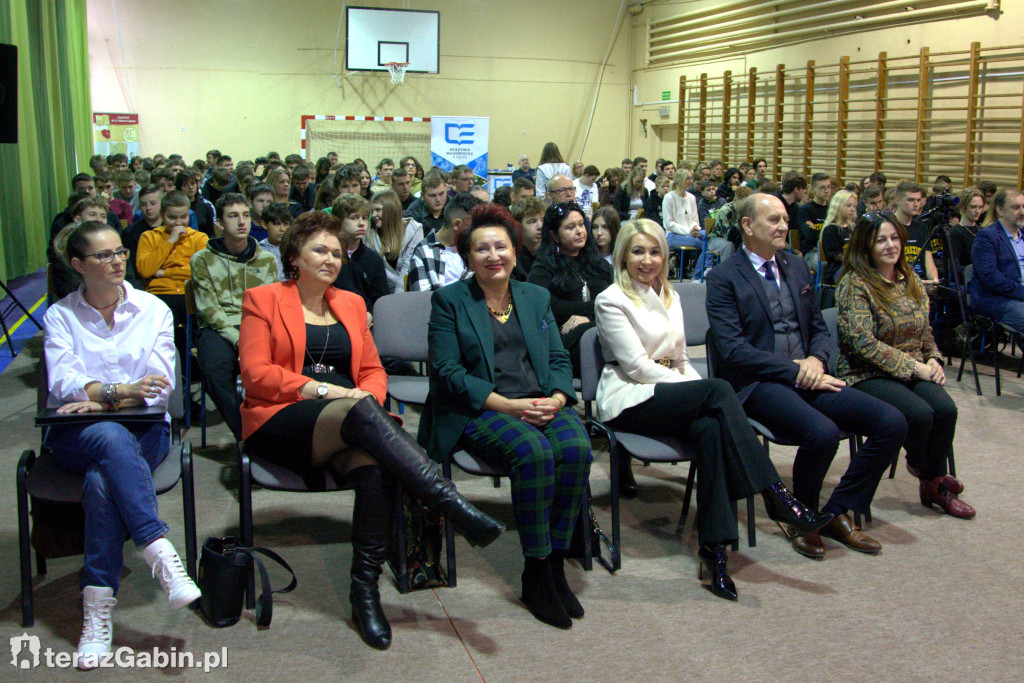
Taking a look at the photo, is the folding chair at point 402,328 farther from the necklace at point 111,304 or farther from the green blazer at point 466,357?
the necklace at point 111,304

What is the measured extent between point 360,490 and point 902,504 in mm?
2137

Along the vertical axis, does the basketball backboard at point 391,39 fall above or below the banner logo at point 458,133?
above

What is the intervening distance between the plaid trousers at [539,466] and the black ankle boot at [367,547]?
35cm

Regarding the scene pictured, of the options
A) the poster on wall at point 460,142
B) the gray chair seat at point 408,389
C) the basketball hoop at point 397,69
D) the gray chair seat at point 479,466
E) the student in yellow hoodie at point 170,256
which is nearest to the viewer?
the gray chair seat at point 479,466

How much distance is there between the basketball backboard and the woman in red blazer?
12.1 meters

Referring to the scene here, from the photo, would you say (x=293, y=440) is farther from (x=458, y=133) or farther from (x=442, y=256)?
(x=458, y=133)

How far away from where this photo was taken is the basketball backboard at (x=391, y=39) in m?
13.9

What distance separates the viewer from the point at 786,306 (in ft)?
10.4

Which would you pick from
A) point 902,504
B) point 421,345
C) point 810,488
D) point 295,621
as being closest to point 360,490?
point 295,621

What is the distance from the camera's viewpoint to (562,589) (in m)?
2.47

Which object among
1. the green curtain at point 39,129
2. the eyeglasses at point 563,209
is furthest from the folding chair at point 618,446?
the green curtain at point 39,129

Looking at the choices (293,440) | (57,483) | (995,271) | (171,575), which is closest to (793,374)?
(293,440)

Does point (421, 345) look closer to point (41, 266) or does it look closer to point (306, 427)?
point (306, 427)

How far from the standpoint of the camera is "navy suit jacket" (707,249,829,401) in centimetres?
300
